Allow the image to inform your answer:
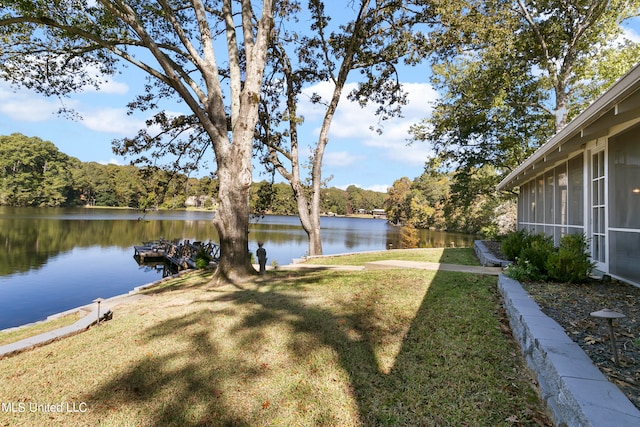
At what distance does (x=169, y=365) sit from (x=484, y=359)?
10.9 ft

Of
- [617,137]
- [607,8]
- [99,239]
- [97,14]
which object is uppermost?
[607,8]

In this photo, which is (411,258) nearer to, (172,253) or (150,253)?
(172,253)

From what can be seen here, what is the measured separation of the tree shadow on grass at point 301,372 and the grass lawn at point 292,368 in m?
0.01

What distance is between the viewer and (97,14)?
8969 millimetres

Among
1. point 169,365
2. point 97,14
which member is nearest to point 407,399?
point 169,365

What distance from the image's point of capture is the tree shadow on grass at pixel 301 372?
2936 millimetres

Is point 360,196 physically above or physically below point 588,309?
above

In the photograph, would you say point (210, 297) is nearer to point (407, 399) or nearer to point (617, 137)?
point (407, 399)

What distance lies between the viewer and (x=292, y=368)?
12.0 feet

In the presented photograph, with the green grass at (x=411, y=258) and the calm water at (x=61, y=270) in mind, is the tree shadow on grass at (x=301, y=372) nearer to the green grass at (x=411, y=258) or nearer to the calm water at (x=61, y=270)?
the green grass at (x=411, y=258)

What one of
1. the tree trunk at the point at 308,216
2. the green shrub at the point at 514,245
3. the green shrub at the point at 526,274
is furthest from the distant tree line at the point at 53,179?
the green shrub at the point at 526,274

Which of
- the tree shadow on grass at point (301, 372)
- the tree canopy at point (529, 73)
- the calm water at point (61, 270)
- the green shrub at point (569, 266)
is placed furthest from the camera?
the tree canopy at point (529, 73)

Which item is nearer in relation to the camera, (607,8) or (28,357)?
(28,357)

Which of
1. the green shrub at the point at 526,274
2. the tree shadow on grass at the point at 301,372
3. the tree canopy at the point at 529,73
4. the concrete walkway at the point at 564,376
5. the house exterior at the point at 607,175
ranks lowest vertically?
the tree shadow on grass at the point at 301,372
